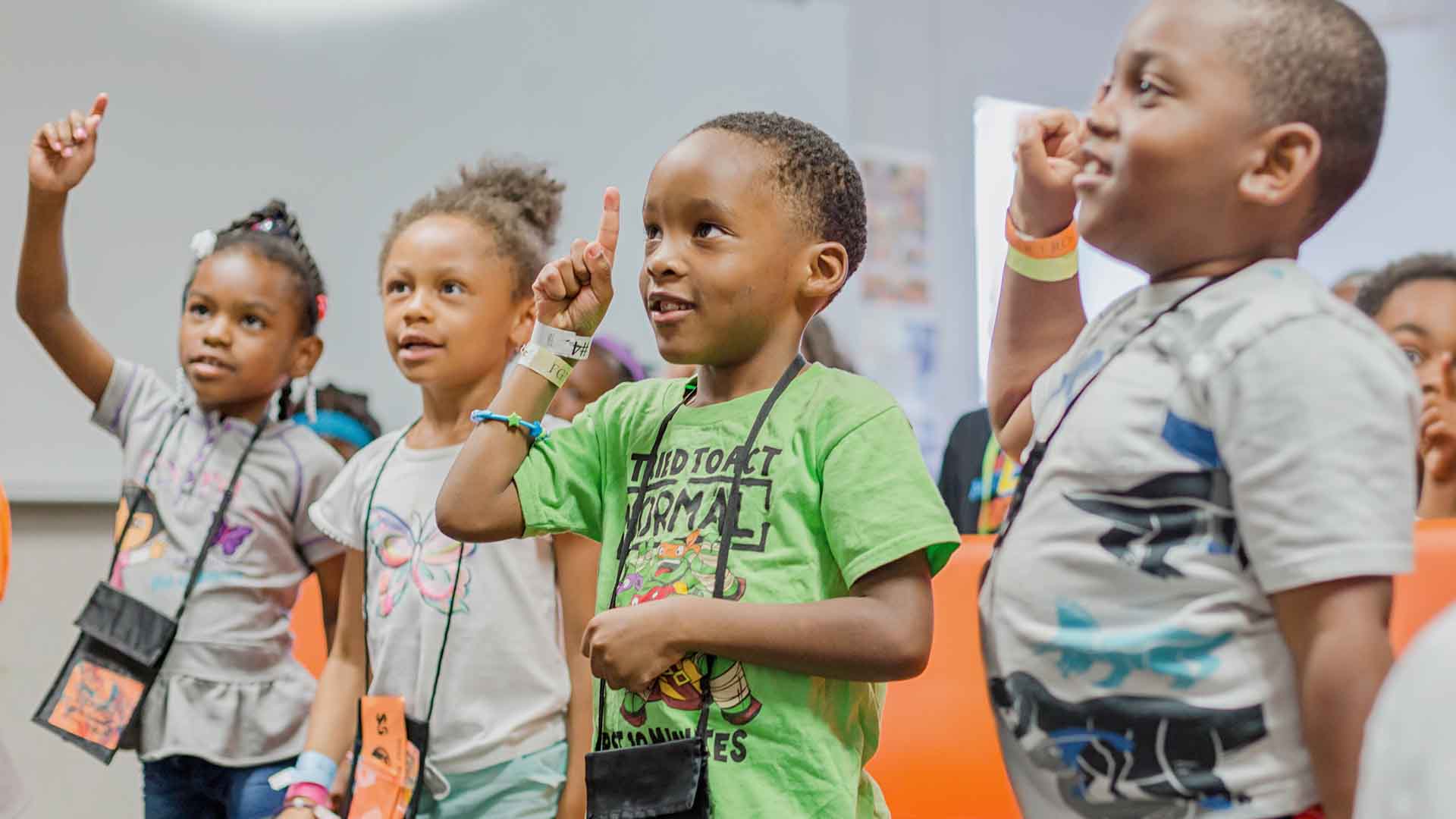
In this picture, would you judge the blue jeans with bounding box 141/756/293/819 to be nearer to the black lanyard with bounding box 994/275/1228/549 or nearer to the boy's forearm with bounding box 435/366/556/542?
the boy's forearm with bounding box 435/366/556/542

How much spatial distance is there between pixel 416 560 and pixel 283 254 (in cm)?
93

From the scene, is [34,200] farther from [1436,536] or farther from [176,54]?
[1436,536]

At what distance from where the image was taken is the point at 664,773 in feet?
4.48

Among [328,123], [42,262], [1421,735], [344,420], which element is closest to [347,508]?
[42,262]

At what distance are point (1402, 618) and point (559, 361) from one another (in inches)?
52.1

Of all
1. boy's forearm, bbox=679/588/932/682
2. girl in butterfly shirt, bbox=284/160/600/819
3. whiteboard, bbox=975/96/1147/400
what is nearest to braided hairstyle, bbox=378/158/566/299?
girl in butterfly shirt, bbox=284/160/600/819

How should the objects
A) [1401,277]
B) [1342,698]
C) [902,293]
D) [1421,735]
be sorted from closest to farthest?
[1421,735] < [1342,698] < [1401,277] < [902,293]

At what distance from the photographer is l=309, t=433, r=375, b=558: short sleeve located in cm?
212

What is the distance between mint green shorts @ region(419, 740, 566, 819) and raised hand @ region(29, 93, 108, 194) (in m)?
1.27

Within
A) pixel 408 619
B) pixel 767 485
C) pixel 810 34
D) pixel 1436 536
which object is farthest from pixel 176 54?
pixel 1436 536

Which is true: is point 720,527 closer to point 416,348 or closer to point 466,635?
point 466,635

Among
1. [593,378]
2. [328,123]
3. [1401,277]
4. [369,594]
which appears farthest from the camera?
[328,123]

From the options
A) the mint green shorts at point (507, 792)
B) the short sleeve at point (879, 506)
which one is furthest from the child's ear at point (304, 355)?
the short sleeve at point (879, 506)

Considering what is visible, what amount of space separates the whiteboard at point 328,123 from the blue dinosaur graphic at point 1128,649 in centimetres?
351
